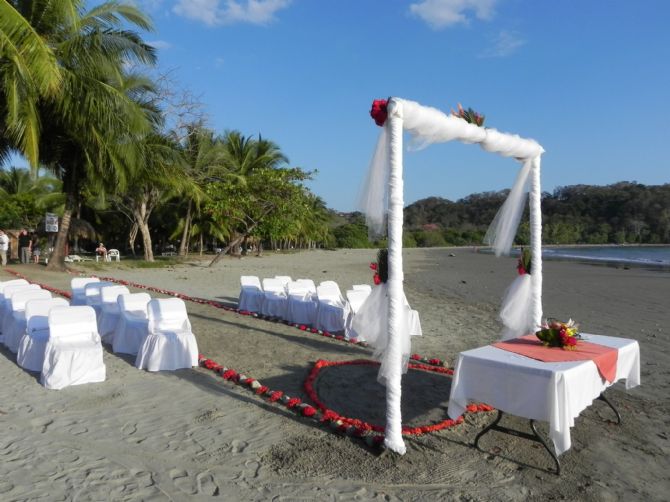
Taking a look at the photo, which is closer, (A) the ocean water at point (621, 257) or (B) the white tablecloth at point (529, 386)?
(B) the white tablecloth at point (529, 386)

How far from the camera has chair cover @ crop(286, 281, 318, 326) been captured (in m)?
9.58

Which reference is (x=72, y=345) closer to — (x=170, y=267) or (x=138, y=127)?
(x=138, y=127)

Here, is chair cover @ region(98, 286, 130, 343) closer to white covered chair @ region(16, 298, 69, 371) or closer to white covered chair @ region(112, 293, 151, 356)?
white covered chair @ region(112, 293, 151, 356)

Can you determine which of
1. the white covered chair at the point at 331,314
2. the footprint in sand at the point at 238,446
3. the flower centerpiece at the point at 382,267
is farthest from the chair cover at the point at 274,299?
the footprint in sand at the point at 238,446

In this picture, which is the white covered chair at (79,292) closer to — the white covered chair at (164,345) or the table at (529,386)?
the white covered chair at (164,345)

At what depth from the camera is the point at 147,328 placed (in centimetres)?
692

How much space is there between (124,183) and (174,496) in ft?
52.6

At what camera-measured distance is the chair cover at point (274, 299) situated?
1033cm

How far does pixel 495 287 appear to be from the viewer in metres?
18.6

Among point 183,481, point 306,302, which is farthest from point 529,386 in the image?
point 306,302

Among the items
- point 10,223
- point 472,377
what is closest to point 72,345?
point 472,377

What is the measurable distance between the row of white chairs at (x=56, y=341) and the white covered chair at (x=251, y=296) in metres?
4.55

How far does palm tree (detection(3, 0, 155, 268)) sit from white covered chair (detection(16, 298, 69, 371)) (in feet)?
30.2

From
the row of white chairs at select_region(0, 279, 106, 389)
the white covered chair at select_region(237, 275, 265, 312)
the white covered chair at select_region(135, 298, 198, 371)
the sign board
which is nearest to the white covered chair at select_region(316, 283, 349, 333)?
the white covered chair at select_region(237, 275, 265, 312)
